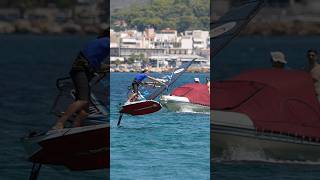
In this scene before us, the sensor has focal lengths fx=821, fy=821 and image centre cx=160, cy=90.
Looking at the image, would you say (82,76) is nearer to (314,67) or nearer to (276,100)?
(276,100)

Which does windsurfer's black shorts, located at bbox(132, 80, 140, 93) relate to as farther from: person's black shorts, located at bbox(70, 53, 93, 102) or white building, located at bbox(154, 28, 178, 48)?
person's black shorts, located at bbox(70, 53, 93, 102)

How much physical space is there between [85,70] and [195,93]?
0.97 metres

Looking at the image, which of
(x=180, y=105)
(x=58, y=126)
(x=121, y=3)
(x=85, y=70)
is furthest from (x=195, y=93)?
(x=58, y=126)

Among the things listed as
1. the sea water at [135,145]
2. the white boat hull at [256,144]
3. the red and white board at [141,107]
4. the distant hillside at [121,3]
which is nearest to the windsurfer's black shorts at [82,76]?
the sea water at [135,145]

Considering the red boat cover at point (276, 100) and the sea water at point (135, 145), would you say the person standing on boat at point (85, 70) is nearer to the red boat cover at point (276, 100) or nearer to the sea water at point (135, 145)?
the sea water at point (135, 145)

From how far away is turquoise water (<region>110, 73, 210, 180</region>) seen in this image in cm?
561

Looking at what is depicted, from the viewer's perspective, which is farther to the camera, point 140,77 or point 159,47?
point 159,47

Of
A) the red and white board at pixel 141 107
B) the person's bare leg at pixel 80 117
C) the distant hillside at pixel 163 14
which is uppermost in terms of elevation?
the distant hillside at pixel 163 14

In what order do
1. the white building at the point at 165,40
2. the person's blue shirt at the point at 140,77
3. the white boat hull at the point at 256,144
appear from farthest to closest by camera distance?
the white building at the point at 165,40, the person's blue shirt at the point at 140,77, the white boat hull at the point at 256,144

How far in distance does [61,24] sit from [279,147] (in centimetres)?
261

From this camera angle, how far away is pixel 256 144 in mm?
5738

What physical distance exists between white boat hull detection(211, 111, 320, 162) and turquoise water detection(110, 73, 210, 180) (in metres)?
0.13

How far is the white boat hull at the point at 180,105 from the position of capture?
19.4ft

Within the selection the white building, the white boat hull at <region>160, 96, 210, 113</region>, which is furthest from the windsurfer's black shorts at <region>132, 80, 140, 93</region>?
the white building
